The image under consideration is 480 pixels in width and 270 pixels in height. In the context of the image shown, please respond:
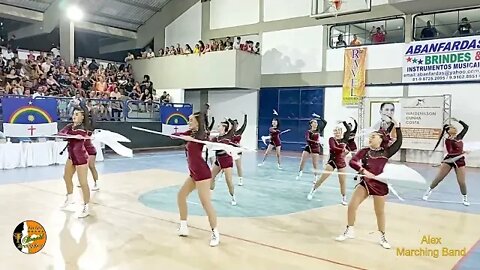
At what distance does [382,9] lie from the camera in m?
18.3

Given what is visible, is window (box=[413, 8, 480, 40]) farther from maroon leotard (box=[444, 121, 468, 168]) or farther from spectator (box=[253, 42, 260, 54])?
maroon leotard (box=[444, 121, 468, 168])

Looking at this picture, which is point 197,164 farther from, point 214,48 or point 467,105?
point 214,48

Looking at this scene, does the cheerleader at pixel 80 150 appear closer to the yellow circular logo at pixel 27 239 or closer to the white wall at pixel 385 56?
the yellow circular logo at pixel 27 239

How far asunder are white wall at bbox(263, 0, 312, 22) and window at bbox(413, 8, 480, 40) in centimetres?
508

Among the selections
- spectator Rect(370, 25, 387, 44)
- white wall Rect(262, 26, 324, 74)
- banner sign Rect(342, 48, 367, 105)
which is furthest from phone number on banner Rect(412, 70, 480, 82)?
white wall Rect(262, 26, 324, 74)

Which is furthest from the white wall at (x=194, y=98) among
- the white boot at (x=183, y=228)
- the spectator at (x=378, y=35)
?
the white boot at (x=183, y=228)

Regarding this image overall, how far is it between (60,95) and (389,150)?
14300 millimetres

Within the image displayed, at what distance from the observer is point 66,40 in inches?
800

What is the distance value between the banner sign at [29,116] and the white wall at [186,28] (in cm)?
1169

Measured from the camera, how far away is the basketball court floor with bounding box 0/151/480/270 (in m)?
4.88

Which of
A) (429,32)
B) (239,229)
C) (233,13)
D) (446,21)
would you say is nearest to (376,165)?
(239,229)

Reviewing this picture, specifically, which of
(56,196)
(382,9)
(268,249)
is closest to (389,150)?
(268,249)
